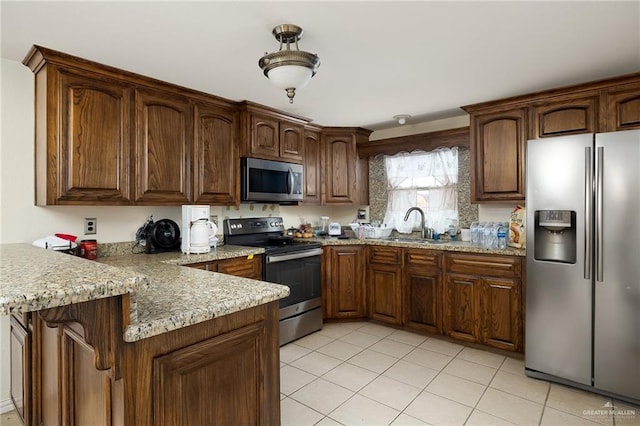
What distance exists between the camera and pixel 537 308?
2488mm

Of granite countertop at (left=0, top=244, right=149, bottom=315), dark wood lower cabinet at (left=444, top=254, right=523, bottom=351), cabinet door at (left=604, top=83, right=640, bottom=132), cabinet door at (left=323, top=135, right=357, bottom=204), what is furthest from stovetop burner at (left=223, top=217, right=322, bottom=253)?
cabinet door at (left=604, top=83, right=640, bottom=132)

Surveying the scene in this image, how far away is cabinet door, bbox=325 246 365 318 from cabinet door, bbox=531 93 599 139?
200 cm

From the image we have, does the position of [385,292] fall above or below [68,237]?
below

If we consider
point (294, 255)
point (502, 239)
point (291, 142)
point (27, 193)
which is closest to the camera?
point (27, 193)

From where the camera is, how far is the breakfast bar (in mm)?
938

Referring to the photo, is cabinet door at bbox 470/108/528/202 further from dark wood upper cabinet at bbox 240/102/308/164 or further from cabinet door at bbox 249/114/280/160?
cabinet door at bbox 249/114/280/160

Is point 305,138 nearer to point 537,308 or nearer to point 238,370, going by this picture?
point 537,308

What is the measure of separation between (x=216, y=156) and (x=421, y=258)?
2153 mm

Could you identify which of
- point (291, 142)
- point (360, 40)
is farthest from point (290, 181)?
point (360, 40)

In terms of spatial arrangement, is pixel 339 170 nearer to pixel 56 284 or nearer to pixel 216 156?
pixel 216 156

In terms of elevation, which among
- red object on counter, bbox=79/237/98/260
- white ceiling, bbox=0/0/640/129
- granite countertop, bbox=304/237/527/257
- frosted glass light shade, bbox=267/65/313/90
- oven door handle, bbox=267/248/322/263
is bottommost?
oven door handle, bbox=267/248/322/263

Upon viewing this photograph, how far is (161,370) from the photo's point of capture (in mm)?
1072

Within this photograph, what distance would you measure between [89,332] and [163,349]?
0.22 meters

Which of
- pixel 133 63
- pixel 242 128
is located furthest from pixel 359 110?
pixel 133 63
